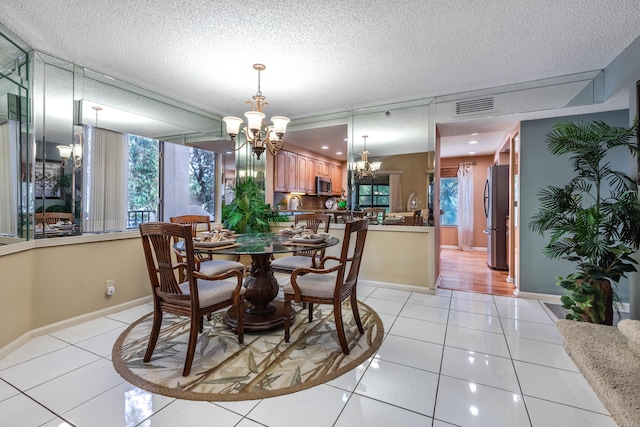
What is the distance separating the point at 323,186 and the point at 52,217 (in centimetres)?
479

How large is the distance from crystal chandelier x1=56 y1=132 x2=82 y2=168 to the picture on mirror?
8 centimetres

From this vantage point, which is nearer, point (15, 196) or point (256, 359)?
point (256, 359)

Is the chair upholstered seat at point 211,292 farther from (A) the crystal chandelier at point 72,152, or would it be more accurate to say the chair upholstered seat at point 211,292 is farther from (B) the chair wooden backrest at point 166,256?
(A) the crystal chandelier at point 72,152

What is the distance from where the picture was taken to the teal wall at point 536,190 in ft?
11.3

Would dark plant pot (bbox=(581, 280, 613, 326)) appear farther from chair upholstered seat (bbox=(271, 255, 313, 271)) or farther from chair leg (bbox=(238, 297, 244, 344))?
chair leg (bbox=(238, 297, 244, 344))

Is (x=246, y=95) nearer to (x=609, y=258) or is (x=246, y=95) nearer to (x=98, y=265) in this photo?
(x=98, y=265)

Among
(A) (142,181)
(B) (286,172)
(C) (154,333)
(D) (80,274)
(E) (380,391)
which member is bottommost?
(E) (380,391)

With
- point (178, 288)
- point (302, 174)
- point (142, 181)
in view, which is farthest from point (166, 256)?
point (302, 174)

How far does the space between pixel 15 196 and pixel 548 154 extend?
17.9ft

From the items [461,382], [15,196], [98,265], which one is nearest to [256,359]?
[461,382]

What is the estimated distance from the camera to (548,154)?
345 cm

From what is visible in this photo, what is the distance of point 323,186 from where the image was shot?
6633 mm

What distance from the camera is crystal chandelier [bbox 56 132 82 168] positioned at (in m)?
2.69

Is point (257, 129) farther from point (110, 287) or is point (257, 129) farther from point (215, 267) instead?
point (110, 287)
